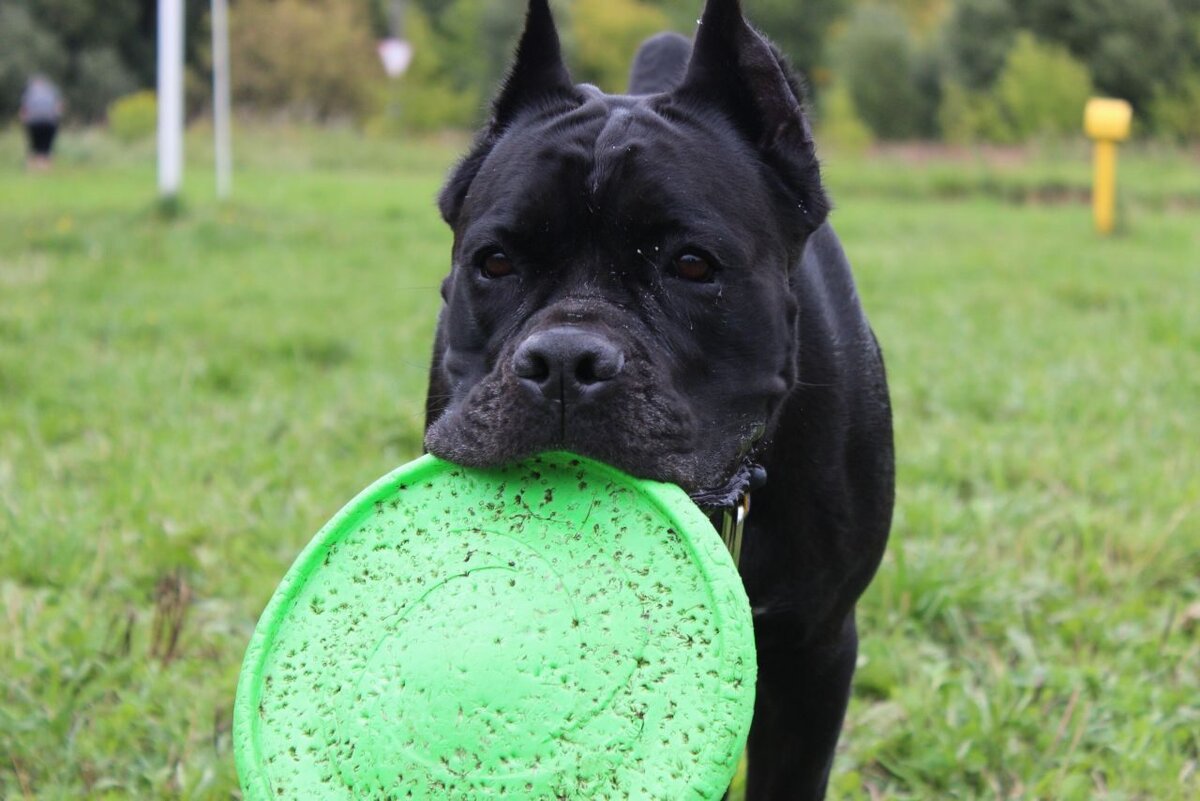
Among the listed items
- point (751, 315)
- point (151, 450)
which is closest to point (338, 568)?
point (751, 315)

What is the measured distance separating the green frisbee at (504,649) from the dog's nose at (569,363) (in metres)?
0.13

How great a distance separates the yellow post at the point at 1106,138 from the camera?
43.8 ft

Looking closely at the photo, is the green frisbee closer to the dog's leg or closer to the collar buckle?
the collar buckle

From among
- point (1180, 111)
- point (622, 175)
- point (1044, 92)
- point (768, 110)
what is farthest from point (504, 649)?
point (1180, 111)

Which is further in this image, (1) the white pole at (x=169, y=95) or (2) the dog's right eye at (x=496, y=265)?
(1) the white pole at (x=169, y=95)

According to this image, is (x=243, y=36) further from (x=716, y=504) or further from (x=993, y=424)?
(x=716, y=504)

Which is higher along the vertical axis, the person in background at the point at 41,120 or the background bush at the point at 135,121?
the person in background at the point at 41,120

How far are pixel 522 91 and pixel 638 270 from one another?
68 cm

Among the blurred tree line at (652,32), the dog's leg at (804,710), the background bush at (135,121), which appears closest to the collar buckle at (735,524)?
the dog's leg at (804,710)

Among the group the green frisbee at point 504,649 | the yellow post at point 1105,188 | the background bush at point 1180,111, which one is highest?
the green frisbee at point 504,649

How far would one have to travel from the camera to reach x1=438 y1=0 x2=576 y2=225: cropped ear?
2898 millimetres

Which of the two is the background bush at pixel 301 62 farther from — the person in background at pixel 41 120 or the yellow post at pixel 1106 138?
the yellow post at pixel 1106 138

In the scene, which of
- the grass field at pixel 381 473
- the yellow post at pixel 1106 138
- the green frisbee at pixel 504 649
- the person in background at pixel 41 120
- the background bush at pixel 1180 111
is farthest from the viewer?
the background bush at pixel 1180 111

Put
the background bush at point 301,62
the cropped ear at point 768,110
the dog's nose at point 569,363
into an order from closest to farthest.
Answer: the dog's nose at point 569,363, the cropped ear at point 768,110, the background bush at point 301,62
